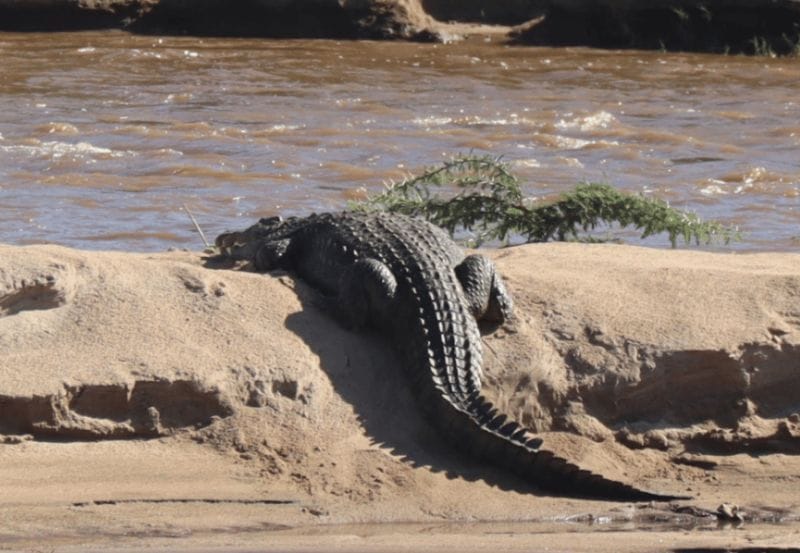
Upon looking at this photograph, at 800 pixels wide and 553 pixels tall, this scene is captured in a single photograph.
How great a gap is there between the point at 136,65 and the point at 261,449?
1402cm

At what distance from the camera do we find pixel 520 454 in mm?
5059

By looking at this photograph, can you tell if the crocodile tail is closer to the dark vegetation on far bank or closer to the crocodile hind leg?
the crocodile hind leg

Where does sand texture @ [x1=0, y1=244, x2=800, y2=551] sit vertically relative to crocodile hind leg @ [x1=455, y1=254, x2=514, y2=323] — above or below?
below

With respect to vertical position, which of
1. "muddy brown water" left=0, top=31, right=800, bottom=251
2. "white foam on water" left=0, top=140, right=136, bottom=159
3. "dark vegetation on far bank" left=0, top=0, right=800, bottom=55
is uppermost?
Result: "dark vegetation on far bank" left=0, top=0, right=800, bottom=55

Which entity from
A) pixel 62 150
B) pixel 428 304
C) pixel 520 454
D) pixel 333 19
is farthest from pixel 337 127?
pixel 520 454

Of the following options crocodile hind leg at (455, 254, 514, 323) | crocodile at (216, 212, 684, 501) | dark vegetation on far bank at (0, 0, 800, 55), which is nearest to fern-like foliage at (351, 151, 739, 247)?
crocodile at (216, 212, 684, 501)

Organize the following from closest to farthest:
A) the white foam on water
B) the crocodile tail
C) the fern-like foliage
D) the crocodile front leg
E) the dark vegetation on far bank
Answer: the crocodile tail < the crocodile front leg < the fern-like foliage < the white foam on water < the dark vegetation on far bank

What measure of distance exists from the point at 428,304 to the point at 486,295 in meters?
0.29

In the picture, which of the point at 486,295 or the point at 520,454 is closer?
the point at 520,454

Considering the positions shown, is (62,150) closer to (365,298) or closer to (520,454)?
(365,298)

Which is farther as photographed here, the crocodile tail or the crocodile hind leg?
the crocodile hind leg

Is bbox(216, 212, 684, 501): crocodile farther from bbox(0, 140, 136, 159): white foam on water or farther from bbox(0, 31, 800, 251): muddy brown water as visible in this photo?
bbox(0, 140, 136, 159): white foam on water

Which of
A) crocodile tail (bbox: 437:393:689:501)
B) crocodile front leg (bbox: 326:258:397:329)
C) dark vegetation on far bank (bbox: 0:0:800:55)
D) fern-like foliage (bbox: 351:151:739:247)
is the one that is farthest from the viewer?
dark vegetation on far bank (bbox: 0:0:800:55)

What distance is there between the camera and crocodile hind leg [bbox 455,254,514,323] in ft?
18.9
